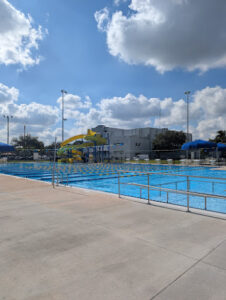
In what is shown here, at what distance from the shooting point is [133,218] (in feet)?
17.1

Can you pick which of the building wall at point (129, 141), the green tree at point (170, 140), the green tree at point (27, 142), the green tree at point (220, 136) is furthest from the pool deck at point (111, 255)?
the green tree at point (27, 142)

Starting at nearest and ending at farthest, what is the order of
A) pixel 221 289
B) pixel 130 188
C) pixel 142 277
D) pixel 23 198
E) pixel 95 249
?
pixel 221 289 → pixel 142 277 → pixel 95 249 → pixel 23 198 → pixel 130 188

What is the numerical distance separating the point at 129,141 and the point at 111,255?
157 feet

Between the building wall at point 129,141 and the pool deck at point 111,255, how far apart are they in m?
36.1

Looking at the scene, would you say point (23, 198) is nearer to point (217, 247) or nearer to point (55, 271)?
point (55, 271)

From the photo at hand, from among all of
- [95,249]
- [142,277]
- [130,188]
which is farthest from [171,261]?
[130,188]

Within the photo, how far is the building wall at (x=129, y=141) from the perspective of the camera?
50062mm

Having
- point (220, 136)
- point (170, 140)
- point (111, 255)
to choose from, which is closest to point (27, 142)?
point (170, 140)

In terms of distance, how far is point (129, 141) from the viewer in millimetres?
50688

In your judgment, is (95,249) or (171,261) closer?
(171,261)

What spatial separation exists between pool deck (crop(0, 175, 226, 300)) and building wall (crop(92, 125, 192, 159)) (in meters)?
36.1

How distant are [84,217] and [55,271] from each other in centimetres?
248

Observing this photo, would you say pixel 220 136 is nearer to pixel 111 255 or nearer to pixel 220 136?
pixel 220 136

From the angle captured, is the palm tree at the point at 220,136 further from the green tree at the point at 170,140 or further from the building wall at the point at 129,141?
the building wall at the point at 129,141
